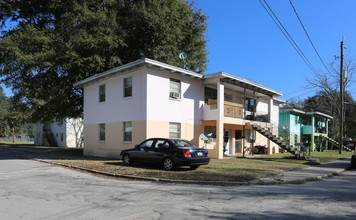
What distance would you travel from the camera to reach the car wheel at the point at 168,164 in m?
11.4

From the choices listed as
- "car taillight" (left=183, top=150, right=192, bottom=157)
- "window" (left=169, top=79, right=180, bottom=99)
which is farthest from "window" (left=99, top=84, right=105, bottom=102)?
"car taillight" (left=183, top=150, right=192, bottom=157)

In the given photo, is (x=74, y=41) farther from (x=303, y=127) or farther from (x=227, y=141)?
(x=303, y=127)

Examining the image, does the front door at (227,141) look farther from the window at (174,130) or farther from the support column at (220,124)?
the window at (174,130)

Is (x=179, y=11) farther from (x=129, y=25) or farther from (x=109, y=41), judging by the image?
(x=109, y=41)

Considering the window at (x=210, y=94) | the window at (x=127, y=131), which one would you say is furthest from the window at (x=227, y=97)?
the window at (x=127, y=131)

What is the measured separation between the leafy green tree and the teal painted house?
603 inches

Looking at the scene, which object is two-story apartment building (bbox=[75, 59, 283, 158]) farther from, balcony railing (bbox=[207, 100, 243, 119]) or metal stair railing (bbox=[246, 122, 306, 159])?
metal stair railing (bbox=[246, 122, 306, 159])

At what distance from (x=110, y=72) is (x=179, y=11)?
10.0 metres

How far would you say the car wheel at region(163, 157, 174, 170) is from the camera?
450 inches

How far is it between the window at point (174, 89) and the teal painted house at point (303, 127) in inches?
745

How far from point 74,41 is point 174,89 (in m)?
8.71

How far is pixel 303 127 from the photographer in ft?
116

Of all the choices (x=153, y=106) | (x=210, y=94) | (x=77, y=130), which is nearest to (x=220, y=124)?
(x=210, y=94)

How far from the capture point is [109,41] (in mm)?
19406
